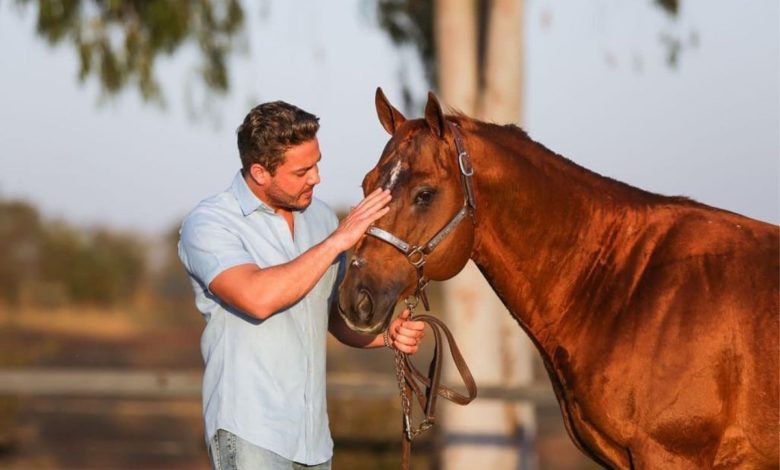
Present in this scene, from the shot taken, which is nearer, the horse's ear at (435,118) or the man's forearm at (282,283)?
the man's forearm at (282,283)

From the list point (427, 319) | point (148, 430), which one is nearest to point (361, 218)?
point (427, 319)

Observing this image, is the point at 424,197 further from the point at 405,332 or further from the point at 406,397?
the point at 406,397

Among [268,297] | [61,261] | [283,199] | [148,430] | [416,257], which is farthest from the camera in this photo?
[61,261]

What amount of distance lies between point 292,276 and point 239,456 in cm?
56

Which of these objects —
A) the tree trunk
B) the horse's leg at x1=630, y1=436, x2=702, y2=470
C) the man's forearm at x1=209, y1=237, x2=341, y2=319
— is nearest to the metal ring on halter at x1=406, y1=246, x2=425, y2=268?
the man's forearm at x1=209, y1=237, x2=341, y2=319

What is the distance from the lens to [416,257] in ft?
12.6

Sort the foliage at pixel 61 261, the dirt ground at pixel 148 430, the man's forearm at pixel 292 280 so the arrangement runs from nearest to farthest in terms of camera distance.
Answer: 1. the man's forearm at pixel 292 280
2. the dirt ground at pixel 148 430
3. the foliage at pixel 61 261

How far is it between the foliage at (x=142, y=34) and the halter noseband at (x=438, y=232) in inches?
256

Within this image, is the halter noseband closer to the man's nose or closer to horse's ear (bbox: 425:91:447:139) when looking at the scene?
horse's ear (bbox: 425:91:447:139)

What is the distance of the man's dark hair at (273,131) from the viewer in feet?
12.6

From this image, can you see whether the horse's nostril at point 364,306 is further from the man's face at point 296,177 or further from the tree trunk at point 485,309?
the tree trunk at point 485,309

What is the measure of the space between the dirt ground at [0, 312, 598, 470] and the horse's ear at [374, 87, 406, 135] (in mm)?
4983

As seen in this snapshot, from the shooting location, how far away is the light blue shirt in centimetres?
379

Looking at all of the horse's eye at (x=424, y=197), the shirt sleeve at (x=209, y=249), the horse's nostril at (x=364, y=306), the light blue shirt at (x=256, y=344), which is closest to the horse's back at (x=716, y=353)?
the horse's eye at (x=424, y=197)
